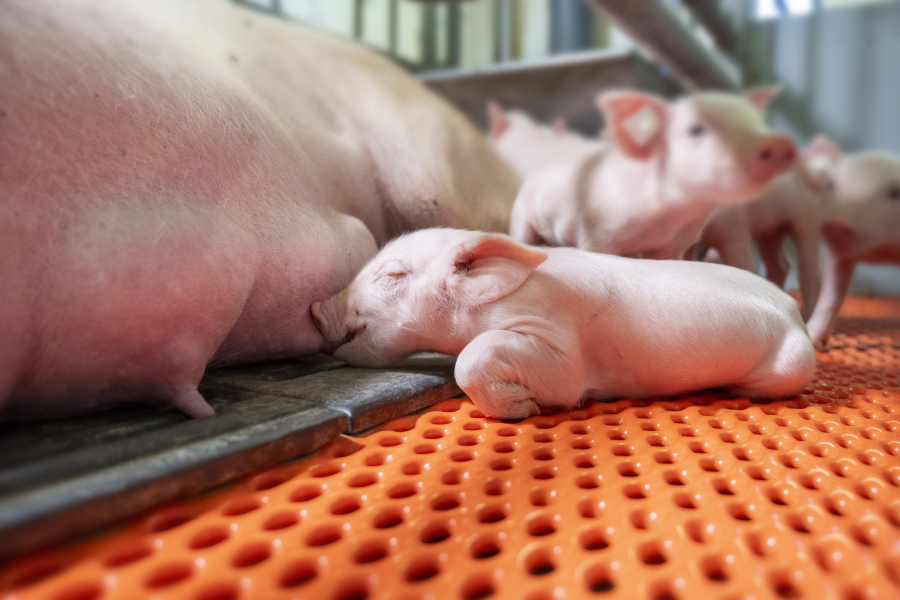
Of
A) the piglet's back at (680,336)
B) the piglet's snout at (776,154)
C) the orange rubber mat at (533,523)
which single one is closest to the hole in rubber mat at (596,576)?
the orange rubber mat at (533,523)

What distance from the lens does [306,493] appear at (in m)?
0.66

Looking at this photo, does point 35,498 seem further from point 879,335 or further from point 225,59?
point 879,335

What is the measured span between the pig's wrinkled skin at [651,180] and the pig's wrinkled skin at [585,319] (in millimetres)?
318

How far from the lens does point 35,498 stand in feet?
1.71

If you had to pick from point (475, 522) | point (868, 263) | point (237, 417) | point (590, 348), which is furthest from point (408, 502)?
point (868, 263)

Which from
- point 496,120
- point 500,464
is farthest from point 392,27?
point 500,464

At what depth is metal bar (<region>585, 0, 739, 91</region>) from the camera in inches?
76.8

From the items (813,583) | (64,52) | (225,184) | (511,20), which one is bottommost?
(813,583)

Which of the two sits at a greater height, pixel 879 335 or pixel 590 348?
pixel 590 348

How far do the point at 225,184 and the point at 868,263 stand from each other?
2.14 m

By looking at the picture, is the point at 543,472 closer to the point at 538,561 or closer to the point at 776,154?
the point at 538,561

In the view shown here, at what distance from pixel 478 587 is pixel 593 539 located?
14cm

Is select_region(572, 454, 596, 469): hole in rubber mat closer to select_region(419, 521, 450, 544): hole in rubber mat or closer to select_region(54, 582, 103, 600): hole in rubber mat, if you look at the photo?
select_region(419, 521, 450, 544): hole in rubber mat

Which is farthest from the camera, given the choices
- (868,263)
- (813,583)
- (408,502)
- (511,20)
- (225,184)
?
(511,20)
